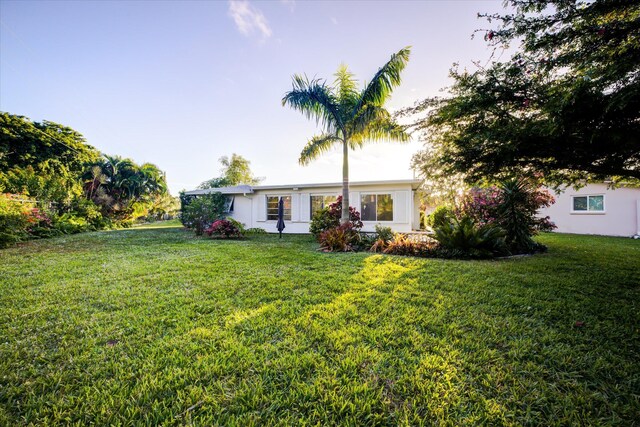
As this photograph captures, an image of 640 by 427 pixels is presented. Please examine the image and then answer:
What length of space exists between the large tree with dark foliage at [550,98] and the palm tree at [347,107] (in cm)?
410

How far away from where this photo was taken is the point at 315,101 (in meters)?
9.13

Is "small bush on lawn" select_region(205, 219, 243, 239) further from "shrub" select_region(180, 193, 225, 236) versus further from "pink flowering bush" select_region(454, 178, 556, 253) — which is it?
"pink flowering bush" select_region(454, 178, 556, 253)

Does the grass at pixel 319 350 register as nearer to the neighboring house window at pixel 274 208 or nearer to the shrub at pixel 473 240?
the shrub at pixel 473 240

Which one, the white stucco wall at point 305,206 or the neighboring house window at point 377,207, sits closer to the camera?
the white stucco wall at point 305,206

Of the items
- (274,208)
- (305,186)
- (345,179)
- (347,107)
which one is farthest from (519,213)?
(274,208)

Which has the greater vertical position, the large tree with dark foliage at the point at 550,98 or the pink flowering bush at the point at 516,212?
the large tree with dark foliage at the point at 550,98

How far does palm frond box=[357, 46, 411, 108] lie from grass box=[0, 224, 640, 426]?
21.8 ft

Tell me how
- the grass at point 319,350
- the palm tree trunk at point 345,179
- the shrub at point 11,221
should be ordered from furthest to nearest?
the palm tree trunk at point 345,179, the shrub at point 11,221, the grass at point 319,350

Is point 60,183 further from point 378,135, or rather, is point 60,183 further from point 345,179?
point 378,135

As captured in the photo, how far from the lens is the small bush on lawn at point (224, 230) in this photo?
448 inches

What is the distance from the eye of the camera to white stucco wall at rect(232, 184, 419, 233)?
11703 mm

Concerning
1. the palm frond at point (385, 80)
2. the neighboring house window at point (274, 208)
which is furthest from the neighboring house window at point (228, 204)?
the palm frond at point (385, 80)

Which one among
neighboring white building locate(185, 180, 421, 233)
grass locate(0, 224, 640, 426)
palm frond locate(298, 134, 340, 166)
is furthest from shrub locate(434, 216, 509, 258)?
palm frond locate(298, 134, 340, 166)

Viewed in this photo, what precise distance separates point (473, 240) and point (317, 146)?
21.0 ft
